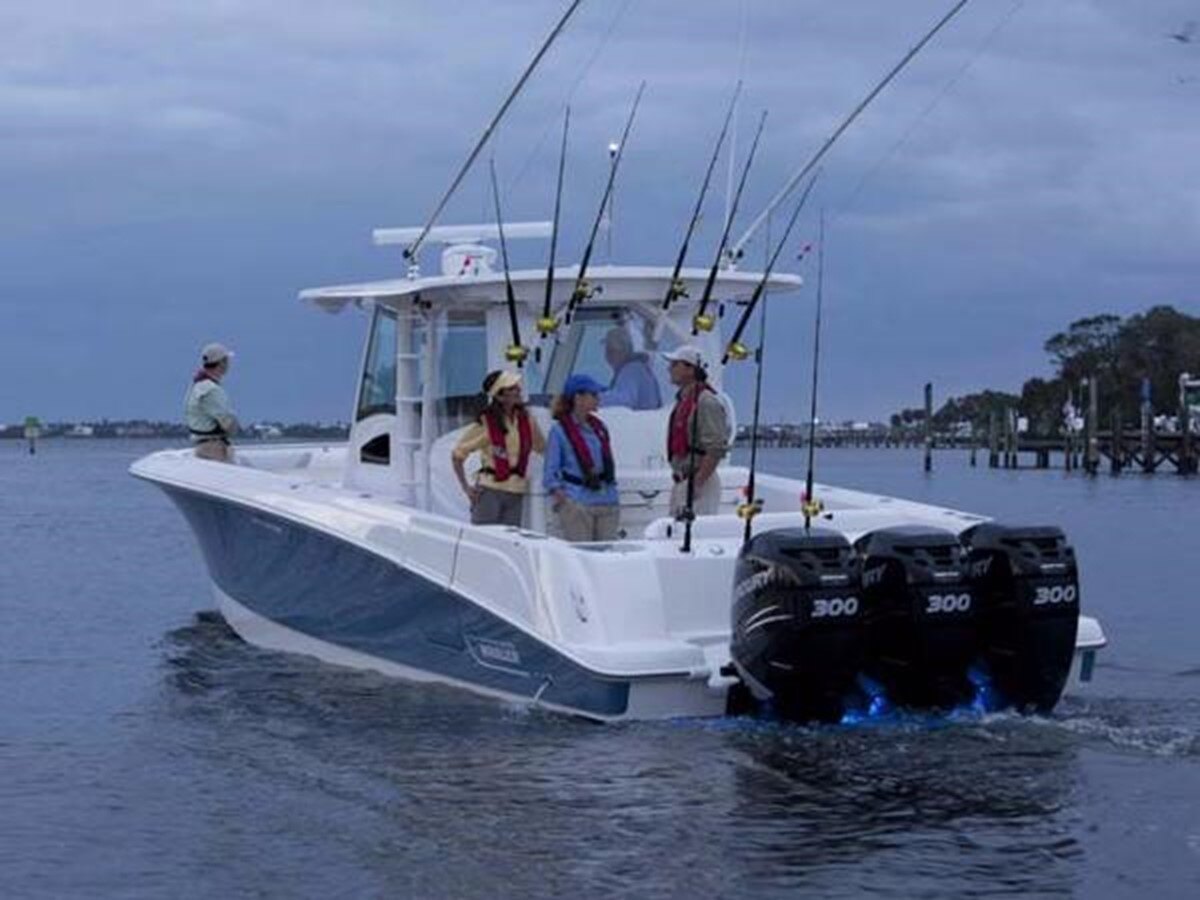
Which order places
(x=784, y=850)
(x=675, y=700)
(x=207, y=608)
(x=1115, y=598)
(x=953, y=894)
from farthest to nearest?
(x=1115, y=598) < (x=207, y=608) < (x=675, y=700) < (x=784, y=850) < (x=953, y=894)

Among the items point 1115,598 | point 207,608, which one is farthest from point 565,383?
point 1115,598

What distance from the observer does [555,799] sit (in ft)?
33.0

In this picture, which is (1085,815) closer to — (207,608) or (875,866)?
(875,866)

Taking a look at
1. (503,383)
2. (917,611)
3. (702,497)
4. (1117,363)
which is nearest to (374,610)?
(503,383)

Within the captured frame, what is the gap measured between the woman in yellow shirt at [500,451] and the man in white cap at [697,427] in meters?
0.89

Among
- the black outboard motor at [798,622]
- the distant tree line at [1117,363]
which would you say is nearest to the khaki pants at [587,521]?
the black outboard motor at [798,622]

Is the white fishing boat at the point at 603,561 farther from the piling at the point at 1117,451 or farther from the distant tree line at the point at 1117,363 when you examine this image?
the distant tree line at the point at 1117,363

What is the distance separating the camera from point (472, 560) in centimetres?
1179

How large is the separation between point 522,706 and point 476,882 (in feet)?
Answer: 9.39

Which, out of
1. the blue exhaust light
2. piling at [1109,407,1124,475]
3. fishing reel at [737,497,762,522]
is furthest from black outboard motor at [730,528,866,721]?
piling at [1109,407,1124,475]

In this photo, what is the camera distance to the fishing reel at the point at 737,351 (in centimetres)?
1289

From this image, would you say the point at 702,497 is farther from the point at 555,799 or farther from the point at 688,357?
the point at 555,799

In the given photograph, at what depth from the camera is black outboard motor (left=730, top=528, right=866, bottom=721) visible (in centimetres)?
1027

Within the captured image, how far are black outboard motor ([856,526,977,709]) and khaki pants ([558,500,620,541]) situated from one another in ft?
7.68
